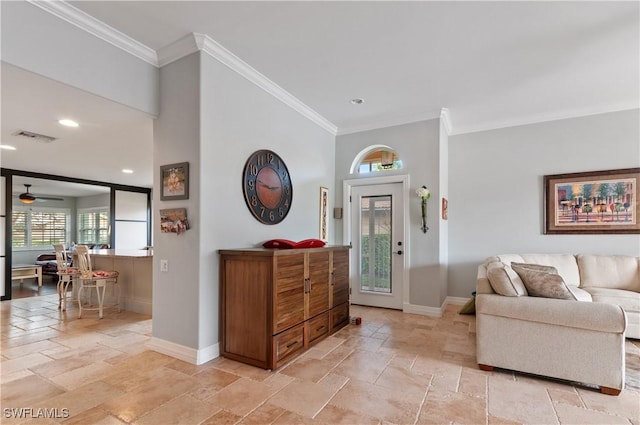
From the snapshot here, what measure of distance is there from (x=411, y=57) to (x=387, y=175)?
6.67ft

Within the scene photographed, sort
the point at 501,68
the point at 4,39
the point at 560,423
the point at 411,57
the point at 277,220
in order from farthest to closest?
the point at 277,220
the point at 501,68
the point at 411,57
the point at 4,39
the point at 560,423

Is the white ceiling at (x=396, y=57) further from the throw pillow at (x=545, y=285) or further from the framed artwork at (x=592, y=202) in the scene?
the throw pillow at (x=545, y=285)

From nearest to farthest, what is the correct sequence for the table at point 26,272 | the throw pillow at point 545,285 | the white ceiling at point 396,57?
the white ceiling at point 396,57 < the throw pillow at point 545,285 < the table at point 26,272

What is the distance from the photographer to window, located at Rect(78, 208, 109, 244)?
9.38 m

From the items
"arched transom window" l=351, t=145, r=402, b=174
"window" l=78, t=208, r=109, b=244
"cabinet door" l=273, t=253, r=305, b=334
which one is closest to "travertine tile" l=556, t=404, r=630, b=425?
"cabinet door" l=273, t=253, r=305, b=334

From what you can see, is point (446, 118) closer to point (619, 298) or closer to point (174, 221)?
point (619, 298)

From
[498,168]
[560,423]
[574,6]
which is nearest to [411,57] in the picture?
[574,6]

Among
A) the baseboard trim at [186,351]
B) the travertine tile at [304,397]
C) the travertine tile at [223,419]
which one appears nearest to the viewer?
the travertine tile at [223,419]

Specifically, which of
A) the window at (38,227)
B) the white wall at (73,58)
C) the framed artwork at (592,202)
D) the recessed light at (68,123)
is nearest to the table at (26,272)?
the window at (38,227)

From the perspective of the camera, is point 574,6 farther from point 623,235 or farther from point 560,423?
point 623,235

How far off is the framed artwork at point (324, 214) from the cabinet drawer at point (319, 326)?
155 cm

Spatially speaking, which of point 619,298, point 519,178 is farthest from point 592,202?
point 619,298

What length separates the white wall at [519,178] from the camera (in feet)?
14.2

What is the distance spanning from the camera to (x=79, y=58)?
2537mm
